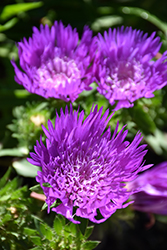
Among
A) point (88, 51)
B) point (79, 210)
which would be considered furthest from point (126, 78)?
point (79, 210)

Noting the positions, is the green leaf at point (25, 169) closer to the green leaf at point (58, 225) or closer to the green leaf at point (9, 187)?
the green leaf at point (9, 187)

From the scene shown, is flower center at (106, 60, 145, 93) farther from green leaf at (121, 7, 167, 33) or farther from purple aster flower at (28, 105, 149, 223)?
green leaf at (121, 7, 167, 33)

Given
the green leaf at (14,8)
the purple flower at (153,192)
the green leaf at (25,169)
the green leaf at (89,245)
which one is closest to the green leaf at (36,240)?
the green leaf at (89,245)

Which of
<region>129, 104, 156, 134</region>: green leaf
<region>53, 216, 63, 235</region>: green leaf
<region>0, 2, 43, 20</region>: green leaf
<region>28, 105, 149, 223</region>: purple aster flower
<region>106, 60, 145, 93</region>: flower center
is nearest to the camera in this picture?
<region>28, 105, 149, 223</region>: purple aster flower

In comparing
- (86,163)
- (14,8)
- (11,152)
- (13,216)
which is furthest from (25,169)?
(14,8)

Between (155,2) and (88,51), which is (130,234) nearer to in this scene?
(88,51)

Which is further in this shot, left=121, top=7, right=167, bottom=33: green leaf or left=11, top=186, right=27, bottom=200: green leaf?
left=121, top=7, right=167, bottom=33: green leaf

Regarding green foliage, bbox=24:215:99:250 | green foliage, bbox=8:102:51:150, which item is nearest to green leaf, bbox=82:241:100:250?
green foliage, bbox=24:215:99:250
